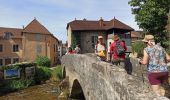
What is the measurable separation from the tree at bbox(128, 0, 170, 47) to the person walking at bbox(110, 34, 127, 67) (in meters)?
19.1

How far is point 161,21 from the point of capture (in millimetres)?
31828

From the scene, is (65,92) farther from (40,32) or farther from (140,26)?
(40,32)

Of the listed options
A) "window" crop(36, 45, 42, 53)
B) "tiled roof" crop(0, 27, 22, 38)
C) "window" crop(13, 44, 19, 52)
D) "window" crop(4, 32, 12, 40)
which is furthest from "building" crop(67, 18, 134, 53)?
"window" crop(4, 32, 12, 40)

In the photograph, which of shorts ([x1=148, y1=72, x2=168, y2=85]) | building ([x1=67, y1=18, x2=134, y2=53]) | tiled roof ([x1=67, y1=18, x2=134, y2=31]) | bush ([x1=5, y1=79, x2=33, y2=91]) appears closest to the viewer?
shorts ([x1=148, y1=72, x2=168, y2=85])

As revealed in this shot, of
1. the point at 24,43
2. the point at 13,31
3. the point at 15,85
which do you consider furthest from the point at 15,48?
the point at 15,85

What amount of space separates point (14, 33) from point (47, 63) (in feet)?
32.0

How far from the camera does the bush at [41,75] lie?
41800 millimetres

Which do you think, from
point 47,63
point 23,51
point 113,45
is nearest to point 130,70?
point 113,45

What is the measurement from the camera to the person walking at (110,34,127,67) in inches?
483

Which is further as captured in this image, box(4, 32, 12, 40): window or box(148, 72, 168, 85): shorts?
box(4, 32, 12, 40): window

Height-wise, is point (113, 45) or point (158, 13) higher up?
point (158, 13)

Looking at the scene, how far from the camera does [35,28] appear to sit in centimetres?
6125

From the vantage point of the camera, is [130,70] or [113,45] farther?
[130,70]

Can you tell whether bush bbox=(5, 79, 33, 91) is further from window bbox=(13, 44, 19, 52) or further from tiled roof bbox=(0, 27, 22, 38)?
tiled roof bbox=(0, 27, 22, 38)
